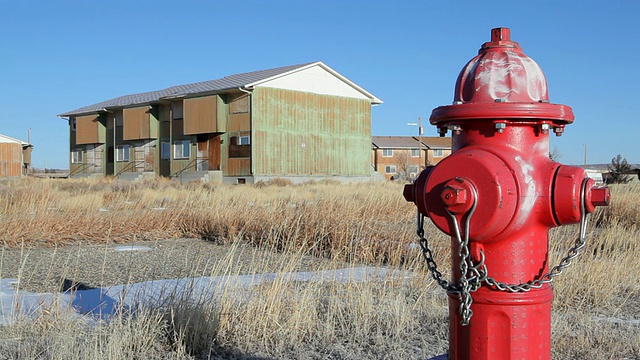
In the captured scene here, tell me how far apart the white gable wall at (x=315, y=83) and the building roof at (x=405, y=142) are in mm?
28977

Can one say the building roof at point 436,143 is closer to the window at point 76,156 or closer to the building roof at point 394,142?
the building roof at point 394,142

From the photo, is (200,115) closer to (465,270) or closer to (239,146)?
(239,146)

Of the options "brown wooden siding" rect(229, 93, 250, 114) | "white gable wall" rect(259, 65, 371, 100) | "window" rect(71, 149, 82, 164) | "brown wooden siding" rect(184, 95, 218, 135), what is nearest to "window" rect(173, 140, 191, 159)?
"brown wooden siding" rect(184, 95, 218, 135)

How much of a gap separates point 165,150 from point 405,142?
35.7 m

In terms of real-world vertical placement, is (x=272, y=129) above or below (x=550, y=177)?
above

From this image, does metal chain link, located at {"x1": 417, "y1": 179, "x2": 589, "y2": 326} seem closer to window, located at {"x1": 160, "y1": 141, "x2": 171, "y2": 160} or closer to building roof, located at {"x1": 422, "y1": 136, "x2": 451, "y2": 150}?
window, located at {"x1": 160, "y1": 141, "x2": 171, "y2": 160}

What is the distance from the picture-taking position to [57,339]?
3.76 metres

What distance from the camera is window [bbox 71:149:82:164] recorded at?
47656mm

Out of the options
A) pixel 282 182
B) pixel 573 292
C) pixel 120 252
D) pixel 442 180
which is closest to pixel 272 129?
pixel 282 182

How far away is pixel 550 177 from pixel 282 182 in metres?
30.2

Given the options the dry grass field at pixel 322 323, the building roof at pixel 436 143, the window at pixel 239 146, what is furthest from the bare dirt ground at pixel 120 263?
the building roof at pixel 436 143

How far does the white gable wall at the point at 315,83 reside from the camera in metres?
35.3

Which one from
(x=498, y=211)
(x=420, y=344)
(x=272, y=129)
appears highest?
(x=272, y=129)

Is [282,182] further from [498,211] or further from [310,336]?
[498,211]
